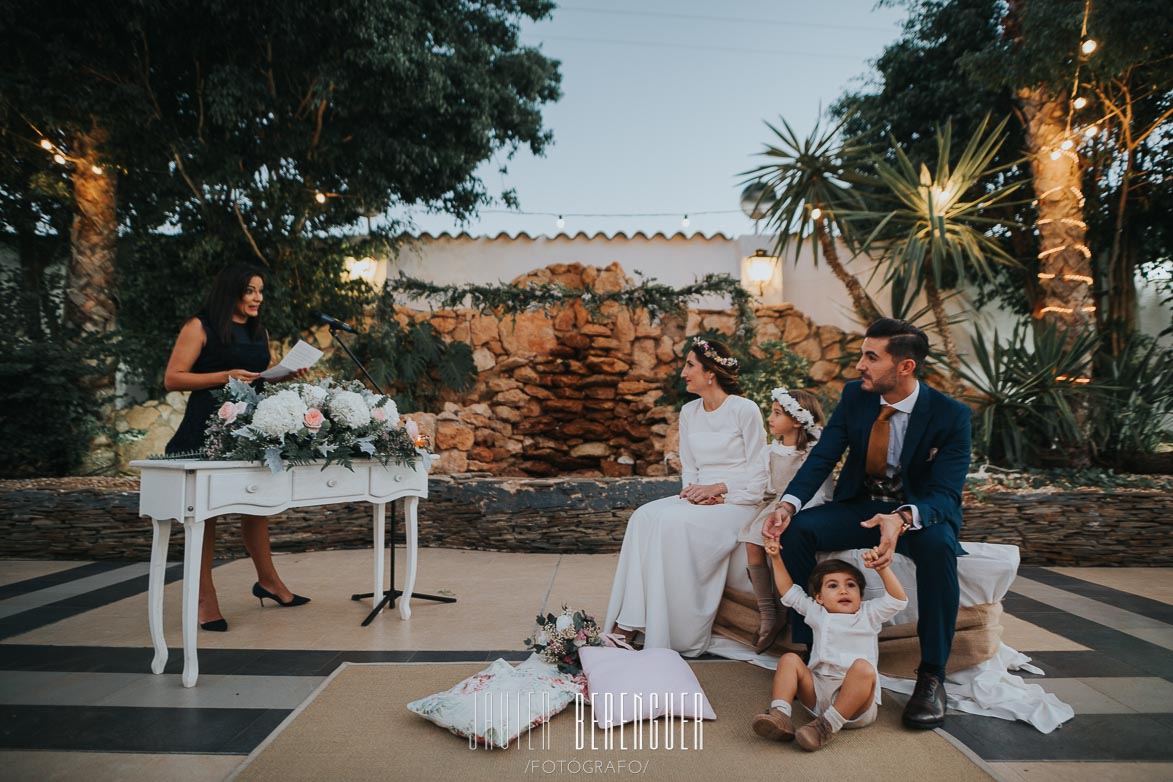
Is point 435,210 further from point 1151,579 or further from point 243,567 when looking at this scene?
point 1151,579

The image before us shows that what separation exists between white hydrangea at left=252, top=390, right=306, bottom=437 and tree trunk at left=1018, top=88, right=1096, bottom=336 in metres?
6.82

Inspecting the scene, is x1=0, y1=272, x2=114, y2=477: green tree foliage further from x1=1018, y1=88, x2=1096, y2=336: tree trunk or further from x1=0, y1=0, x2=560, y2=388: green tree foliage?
x1=1018, y1=88, x2=1096, y2=336: tree trunk

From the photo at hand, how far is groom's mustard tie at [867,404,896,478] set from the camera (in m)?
2.84

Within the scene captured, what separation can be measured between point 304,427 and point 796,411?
2390 mm

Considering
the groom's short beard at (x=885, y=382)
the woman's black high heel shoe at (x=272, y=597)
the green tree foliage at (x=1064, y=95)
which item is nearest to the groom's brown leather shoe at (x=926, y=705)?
the groom's short beard at (x=885, y=382)

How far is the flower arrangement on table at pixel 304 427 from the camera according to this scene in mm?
2844

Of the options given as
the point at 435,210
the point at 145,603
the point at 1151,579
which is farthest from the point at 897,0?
the point at 145,603

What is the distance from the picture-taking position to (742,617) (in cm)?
312

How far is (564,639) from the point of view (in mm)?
2777

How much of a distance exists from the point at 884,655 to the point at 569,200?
8.87 m

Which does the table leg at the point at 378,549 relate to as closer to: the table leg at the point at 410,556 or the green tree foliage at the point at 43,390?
the table leg at the point at 410,556

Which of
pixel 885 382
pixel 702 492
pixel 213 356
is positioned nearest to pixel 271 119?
pixel 213 356

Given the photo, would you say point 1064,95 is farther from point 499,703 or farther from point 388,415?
point 499,703

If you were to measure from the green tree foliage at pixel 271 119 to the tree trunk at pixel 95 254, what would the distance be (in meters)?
0.18
